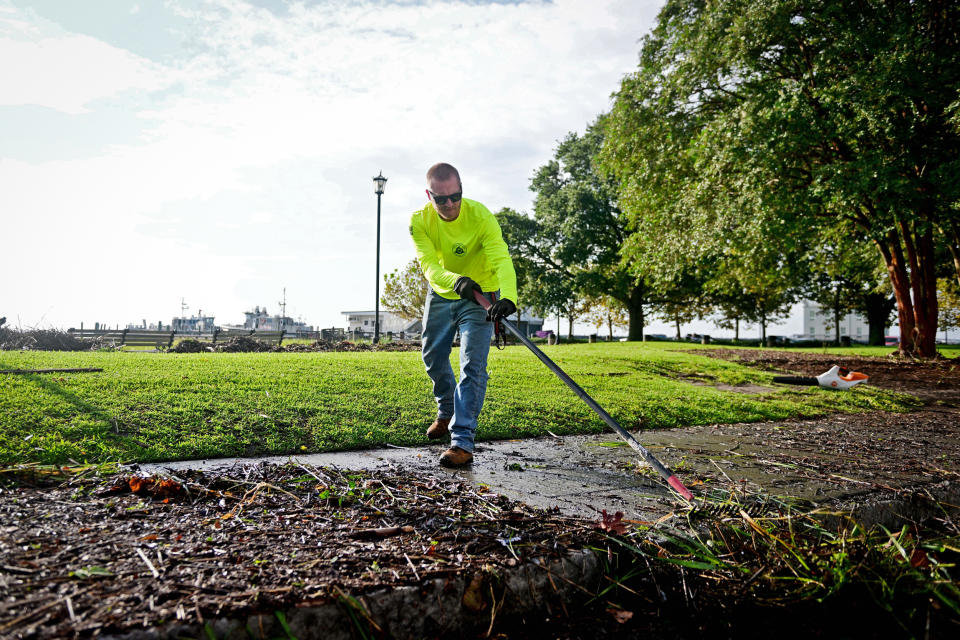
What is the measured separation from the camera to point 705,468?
12.3 feet

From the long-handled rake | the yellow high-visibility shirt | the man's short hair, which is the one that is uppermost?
the man's short hair

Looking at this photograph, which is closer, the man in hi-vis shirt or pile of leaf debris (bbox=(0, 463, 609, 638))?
pile of leaf debris (bbox=(0, 463, 609, 638))

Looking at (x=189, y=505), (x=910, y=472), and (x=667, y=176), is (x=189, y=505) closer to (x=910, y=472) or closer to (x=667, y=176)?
(x=910, y=472)

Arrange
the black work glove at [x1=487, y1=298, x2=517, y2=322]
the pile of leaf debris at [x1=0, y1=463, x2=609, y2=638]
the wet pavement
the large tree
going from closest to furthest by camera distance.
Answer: the pile of leaf debris at [x1=0, y1=463, x2=609, y2=638]
the wet pavement
the black work glove at [x1=487, y1=298, x2=517, y2=322]
the large tree

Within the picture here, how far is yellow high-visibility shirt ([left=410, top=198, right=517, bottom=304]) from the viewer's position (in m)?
4.37

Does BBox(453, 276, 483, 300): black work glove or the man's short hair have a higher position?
the man's short hair

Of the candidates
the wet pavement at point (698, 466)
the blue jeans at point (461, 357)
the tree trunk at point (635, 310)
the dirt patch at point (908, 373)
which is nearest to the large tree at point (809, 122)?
the dirt patch at point (908, 373)

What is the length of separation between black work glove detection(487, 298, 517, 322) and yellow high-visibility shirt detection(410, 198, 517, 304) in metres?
0.36

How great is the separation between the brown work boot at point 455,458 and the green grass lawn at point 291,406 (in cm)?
86

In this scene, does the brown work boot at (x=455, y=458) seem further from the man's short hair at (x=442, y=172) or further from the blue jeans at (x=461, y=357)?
the man's short hair at (x=442, y=172)

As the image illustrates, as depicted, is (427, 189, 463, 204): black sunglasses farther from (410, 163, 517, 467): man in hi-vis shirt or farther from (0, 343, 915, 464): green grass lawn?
(0, 343, 915, 464): green grass lawn

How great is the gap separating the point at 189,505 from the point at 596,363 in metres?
9.96

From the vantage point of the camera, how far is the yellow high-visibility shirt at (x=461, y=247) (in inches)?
172

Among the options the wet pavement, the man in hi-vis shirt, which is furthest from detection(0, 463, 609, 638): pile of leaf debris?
the man in hi-vis shirt
